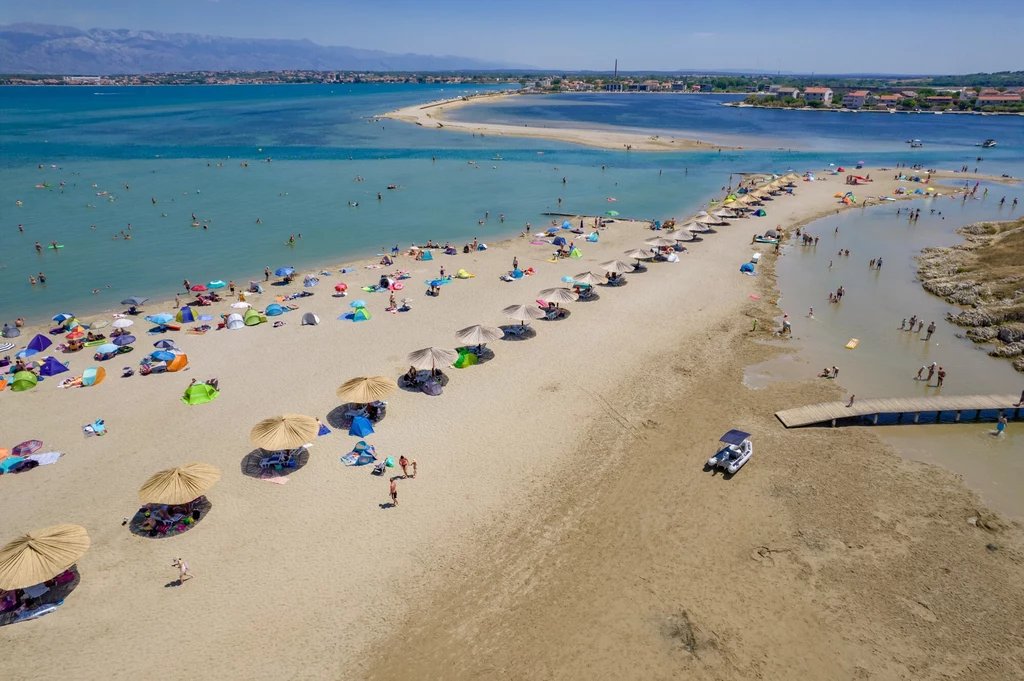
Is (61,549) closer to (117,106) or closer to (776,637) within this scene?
(776,637)

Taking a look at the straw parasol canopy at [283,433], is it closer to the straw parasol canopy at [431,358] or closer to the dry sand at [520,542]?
the dry sand at [520,542]

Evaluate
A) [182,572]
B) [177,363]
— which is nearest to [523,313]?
[177,363]

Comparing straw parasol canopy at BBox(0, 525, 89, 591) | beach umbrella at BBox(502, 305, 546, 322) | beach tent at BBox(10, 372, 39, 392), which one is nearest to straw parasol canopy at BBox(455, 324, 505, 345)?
beach umbrella at BBox(502, 305, 546, 322)

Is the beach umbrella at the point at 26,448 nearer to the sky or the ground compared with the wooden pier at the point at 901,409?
nearer to the ground

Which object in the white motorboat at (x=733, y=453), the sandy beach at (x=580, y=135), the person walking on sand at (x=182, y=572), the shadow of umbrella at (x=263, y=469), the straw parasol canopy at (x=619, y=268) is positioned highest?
the sandy beach at (x=580, y=135)

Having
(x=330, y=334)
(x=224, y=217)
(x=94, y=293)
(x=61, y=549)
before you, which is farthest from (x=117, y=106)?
(x=61, y=549)

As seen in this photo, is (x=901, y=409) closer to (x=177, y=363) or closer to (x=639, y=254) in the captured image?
(x=639, y=254)

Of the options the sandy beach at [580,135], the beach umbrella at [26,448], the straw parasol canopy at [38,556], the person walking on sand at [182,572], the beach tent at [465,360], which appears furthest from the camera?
the sandy beach at [580,135]

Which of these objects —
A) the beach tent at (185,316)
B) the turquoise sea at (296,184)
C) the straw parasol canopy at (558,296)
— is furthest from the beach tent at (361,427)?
the turquoise sea at (296,184)
